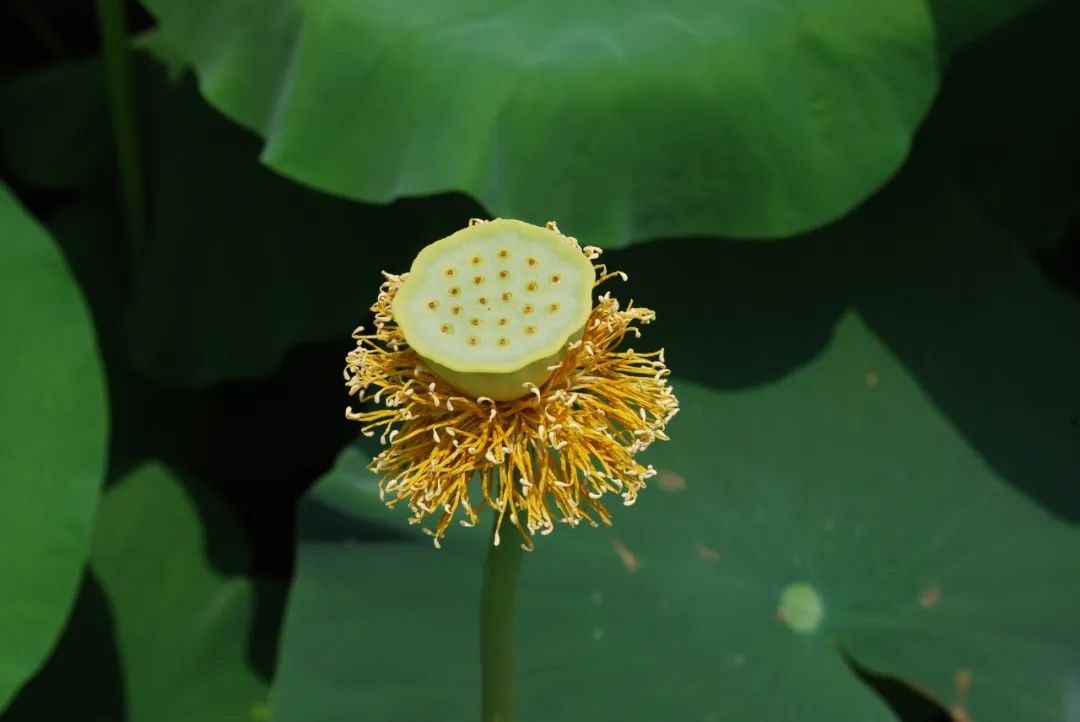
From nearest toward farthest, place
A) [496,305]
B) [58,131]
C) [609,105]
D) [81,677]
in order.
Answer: [496,305] → [609,105] → [81,677] → [58,131]

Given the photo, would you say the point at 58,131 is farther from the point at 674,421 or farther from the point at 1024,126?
the point at 1024,126

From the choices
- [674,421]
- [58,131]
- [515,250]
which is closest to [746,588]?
[674,421]

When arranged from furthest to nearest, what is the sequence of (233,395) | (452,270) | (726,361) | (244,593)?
(233,395), (244,593), (726,361), (452,270)

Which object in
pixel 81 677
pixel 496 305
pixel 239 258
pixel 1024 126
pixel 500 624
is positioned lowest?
pixel 81 677

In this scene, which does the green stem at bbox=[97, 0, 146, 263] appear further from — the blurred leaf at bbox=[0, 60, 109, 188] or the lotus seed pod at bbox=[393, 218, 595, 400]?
the lotus seed pod at bbox=[393, 218, 595, 400]

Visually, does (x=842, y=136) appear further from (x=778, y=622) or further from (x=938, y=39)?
(x=778, y=622)

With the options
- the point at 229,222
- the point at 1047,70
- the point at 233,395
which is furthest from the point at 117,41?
the point at 1047,70

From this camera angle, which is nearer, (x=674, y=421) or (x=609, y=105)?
(x=609, y=105)
